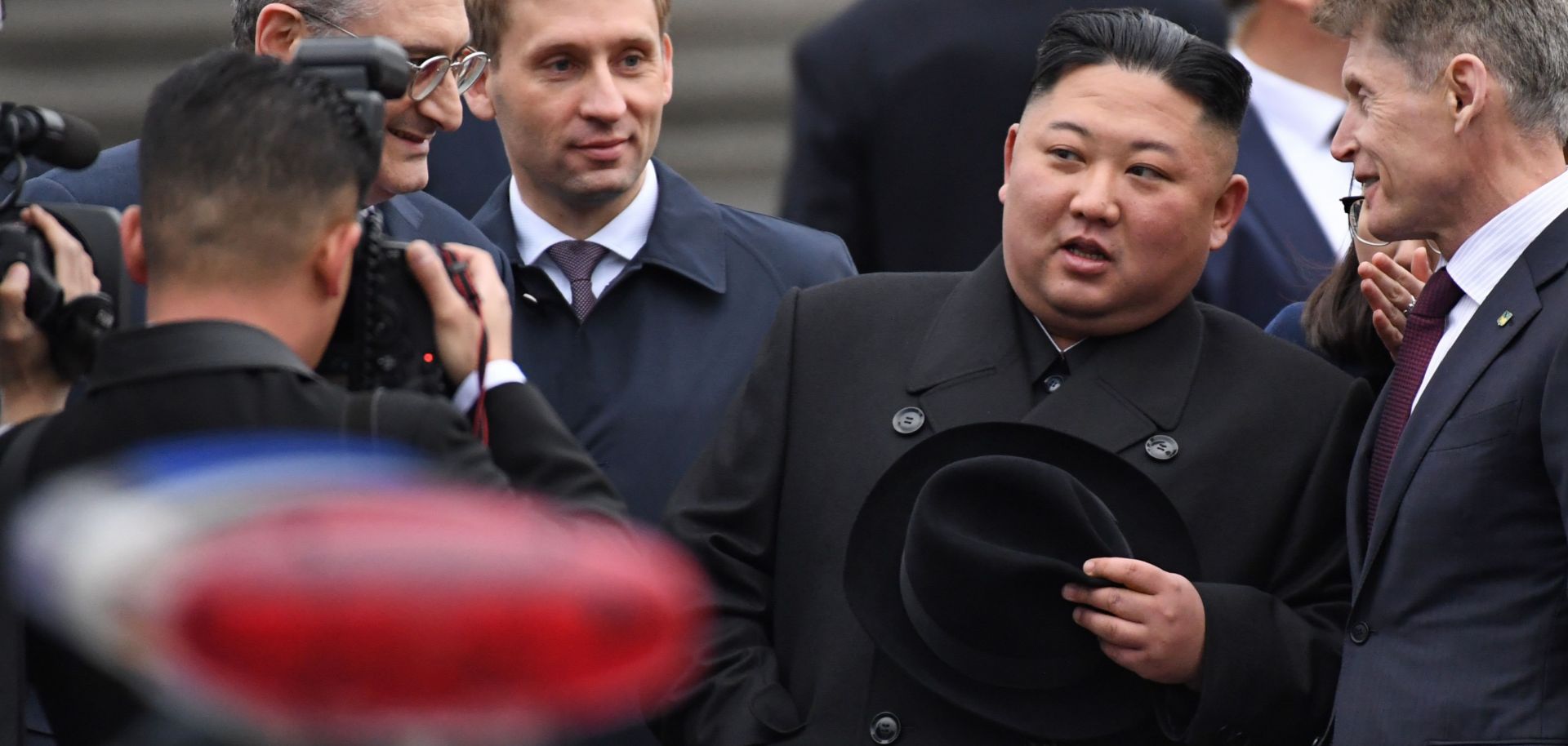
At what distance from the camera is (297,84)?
2.62 metres

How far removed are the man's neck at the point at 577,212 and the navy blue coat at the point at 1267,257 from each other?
136 centimetres

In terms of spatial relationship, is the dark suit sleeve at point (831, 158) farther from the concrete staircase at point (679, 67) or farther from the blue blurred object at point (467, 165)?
the concrete staircase at point (679, 67)

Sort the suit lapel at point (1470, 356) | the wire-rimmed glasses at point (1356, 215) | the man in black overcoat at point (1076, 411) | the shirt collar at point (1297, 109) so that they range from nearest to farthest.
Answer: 1. the suit lapel at point (1470, 356)
2. the man in black overcoat at point (1076, 411)
3. the wire-rimmed glasses at point (1356, 215)
4. the shirt collar at point (1297, 109)

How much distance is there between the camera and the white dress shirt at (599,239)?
401 cm

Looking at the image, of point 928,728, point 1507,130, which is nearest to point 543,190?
point 928,728

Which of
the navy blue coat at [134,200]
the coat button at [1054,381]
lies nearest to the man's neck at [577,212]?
the navy blue coat at [134,200]

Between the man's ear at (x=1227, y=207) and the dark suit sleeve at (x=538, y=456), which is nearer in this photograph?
the dark suit sleeve at (x=538, y=456)

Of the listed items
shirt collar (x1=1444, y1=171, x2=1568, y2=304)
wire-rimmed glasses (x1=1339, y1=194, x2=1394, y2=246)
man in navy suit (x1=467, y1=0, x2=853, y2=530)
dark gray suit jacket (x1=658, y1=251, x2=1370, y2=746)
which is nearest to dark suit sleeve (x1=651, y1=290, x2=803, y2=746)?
dark gray suit jacket (x1=658, y1=251, x2=1370, y2=746)

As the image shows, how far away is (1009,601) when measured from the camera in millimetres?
3113

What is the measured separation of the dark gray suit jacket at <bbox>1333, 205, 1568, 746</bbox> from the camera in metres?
2.92

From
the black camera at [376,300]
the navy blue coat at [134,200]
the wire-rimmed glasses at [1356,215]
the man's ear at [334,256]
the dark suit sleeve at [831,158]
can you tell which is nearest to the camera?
the man's ear at [334,256]

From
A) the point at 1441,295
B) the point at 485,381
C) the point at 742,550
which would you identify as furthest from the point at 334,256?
the point at 1441,295

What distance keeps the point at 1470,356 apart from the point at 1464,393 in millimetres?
67

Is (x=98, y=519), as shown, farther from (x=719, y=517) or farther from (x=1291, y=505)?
(x=1291, y=505)
